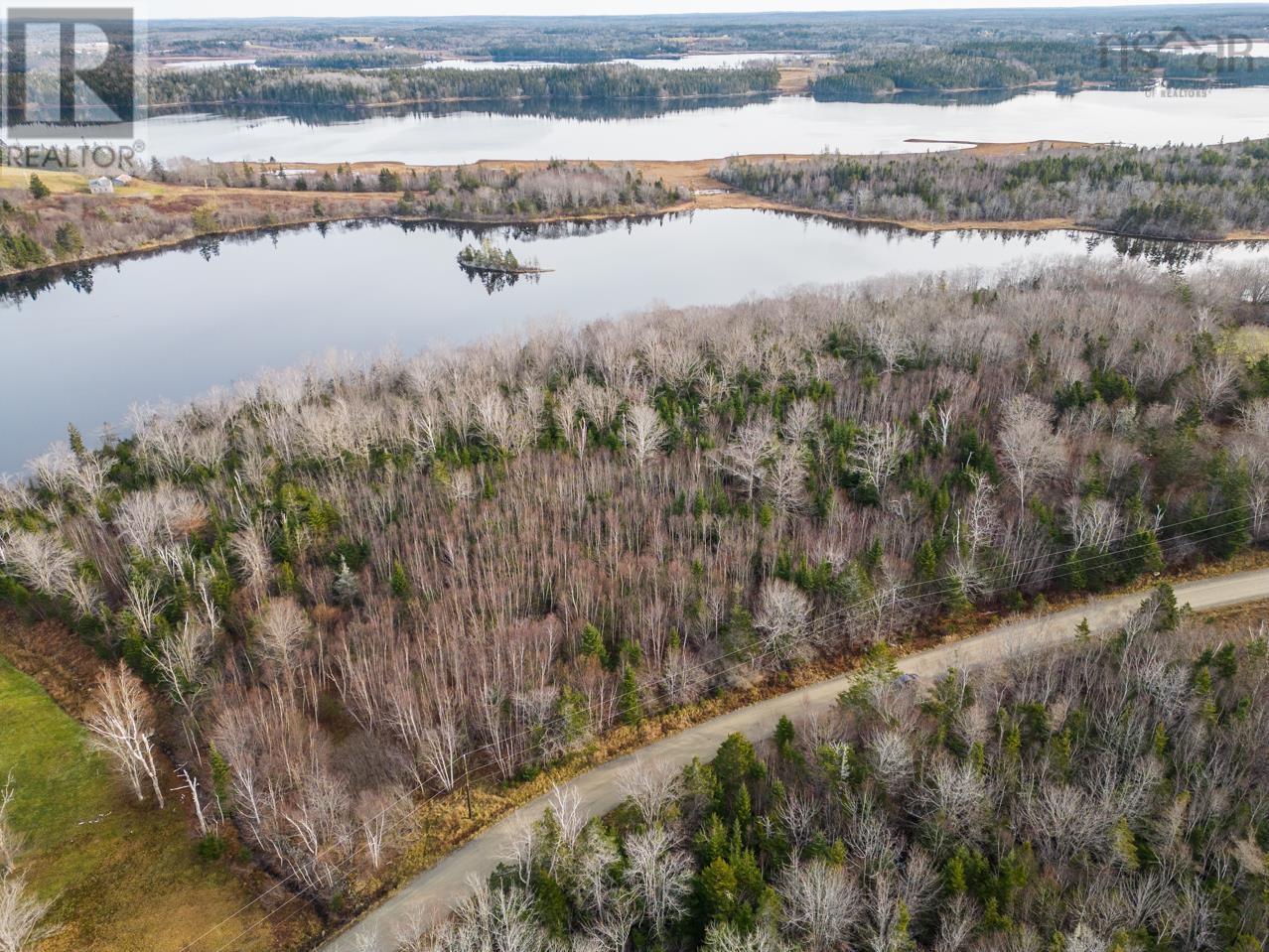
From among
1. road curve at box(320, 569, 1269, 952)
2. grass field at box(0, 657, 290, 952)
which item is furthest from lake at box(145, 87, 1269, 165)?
grass field at box(0, 657, 290, 952)

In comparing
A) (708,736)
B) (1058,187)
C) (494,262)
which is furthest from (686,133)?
(708,736)

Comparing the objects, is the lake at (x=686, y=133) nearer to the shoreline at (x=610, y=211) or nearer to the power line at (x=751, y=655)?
the shoreline at (x=610, y=211)

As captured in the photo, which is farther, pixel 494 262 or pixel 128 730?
pixel 494 262

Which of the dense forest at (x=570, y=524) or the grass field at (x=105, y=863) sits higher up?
the dense forest at (x=570, y=524)

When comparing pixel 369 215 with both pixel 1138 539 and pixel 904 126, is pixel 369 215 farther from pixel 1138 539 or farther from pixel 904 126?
pixel 904 126

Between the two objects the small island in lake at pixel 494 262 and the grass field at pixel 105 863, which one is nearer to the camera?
the grass field at pixel 105 863

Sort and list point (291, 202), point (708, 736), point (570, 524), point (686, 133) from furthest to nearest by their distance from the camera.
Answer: point (686, 133) < point (291, 202) < point (570, 524) < point (708, 736)

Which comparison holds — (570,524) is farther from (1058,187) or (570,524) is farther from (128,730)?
(1058,187)

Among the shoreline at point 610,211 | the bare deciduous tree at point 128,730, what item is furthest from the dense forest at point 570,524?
the shoreline at point 610,211
